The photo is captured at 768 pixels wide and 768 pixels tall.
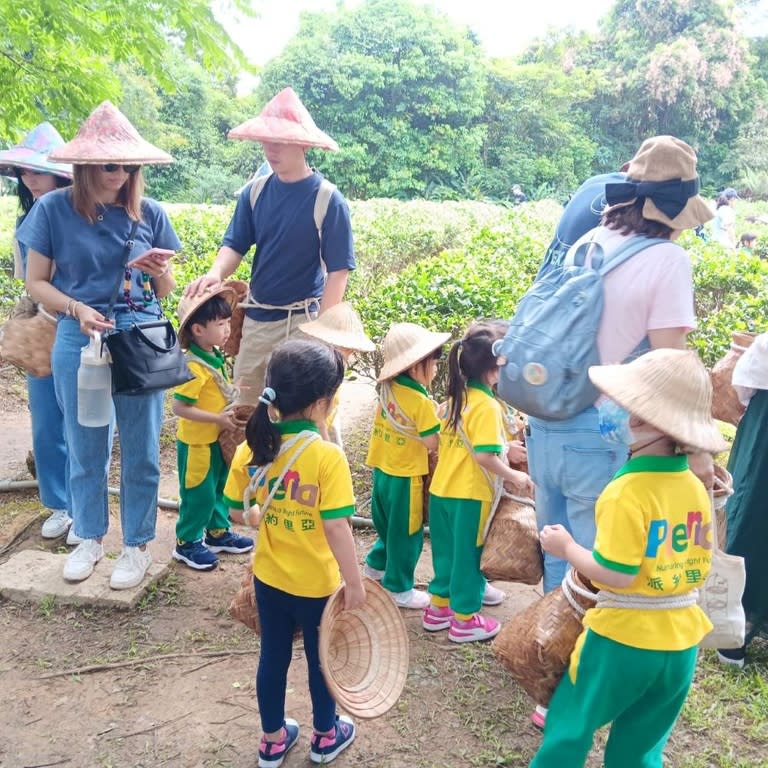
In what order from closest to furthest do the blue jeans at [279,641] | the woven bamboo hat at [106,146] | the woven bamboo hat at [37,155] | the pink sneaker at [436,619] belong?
1. the blue jeans at [279,641]
2. the woven bamboo hat at [106,146]
3. the pink sneaker at [436,619]
4. the woven bamboo hat at [37,155]

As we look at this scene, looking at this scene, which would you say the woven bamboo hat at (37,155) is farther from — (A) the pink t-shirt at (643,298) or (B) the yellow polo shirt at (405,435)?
(A) the pink t-shirt at (643,298)

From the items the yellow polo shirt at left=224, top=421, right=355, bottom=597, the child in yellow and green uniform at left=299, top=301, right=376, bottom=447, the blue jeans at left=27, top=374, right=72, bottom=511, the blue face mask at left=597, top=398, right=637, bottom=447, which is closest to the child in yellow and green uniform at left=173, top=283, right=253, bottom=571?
the child in yellow and green uniform at left=299, top=301, right=376, bottom=447

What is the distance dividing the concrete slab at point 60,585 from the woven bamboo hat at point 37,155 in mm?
1892

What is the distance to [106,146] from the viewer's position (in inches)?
129

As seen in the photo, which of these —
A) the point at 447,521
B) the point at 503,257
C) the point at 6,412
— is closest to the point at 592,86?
the point at 503,257

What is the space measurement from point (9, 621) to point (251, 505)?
1698 millimetres

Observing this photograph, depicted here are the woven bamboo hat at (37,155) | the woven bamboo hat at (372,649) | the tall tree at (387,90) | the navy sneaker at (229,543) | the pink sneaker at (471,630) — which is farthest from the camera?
the tall tree at (387,90)

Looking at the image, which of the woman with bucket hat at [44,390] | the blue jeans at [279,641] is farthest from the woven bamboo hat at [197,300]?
the blue jeans at [279,641]

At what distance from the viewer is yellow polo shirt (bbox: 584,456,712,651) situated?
1.95m

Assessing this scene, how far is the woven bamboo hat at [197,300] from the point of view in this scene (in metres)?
3.60

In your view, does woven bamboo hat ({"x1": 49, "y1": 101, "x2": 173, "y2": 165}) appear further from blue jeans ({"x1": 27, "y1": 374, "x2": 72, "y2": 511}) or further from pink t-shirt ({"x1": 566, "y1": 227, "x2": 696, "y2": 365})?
pink t-shirt ({"x1": 566, "y1": 227, "x2": 696, "y2": 365})

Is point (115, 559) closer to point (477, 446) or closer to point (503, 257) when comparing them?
point (477, 446)

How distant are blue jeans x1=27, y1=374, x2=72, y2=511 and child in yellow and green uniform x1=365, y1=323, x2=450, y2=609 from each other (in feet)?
5.80

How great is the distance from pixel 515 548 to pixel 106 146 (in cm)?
232
